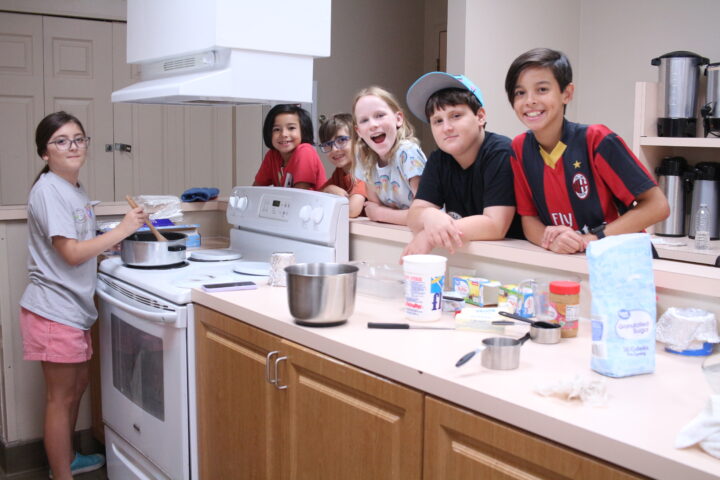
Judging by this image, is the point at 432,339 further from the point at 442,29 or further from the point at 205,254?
the point at 442,29

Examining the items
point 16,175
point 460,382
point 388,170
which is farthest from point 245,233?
point 16,175

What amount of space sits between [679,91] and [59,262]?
2.61 metres

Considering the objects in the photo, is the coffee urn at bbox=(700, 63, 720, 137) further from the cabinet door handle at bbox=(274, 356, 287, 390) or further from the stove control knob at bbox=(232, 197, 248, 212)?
the cabinet door handle at bbox=(274, 356, 287, 390)

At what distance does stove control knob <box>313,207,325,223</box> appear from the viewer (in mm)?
2291

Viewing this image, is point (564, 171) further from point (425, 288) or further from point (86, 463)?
point (86, 463)

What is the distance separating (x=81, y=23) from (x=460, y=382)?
160 inches

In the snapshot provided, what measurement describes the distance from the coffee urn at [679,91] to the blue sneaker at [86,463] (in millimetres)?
2736

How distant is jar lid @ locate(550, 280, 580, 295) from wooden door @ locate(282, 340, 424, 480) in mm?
421

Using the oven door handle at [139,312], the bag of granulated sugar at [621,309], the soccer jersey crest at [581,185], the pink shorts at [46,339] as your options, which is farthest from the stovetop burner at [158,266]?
the bag of granulated sugar at [621,309]

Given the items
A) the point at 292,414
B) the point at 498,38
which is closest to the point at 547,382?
the point at 292,414

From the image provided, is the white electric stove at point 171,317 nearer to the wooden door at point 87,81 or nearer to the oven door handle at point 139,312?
the oven door handle at point 139,312

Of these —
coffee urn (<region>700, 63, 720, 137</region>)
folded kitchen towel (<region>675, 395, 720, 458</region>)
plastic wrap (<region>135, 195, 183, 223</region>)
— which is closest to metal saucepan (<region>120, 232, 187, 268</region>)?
plastic wrap (<region>135, 195, 183, 223</region>)

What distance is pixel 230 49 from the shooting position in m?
2.17

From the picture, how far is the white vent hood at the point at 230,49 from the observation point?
2.15m
